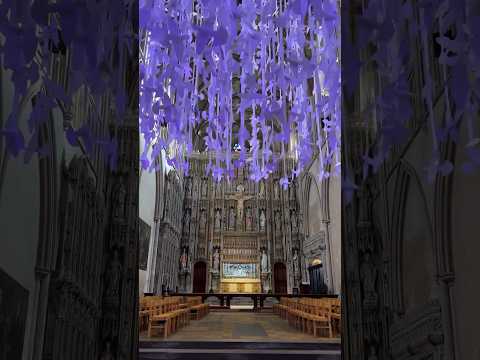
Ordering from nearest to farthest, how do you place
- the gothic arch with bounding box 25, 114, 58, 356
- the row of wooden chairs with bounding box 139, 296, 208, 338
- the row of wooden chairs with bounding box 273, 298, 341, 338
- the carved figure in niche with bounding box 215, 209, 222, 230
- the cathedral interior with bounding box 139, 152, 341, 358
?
the gothic arch with bounding box 25, 114, 58, 356
the row of wooden chairs with bounding box 139, 296, 208, 338
the row of wooden chairs with bounding box 273, 298, 341, 338
the cathedral interior with bounding box 139, 152, 341, 358
the carved figure in niche with bounding box 215, 209, 222, 230

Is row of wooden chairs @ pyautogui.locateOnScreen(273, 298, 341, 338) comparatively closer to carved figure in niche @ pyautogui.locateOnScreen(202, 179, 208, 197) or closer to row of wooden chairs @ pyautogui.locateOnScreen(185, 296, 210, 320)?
row of wooden chairs @ pyautogui.locateOnScreen(185, 296, 210, 320)

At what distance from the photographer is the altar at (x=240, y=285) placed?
1013 inches

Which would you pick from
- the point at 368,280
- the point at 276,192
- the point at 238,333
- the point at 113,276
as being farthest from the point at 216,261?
the point at 368,280

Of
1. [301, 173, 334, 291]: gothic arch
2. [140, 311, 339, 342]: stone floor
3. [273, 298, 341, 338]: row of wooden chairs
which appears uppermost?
[301, 173, 334, 291]: gothic arch

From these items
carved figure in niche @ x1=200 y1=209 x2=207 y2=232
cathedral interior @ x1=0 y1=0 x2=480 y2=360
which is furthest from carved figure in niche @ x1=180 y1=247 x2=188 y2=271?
cathedral interior @ x1=0 y1=0 x2=480 y2=360

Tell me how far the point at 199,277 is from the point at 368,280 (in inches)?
865

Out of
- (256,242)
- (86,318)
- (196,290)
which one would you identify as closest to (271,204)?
(256,242)

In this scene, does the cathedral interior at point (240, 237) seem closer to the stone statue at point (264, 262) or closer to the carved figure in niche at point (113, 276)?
the stone statue at point (264, 262)

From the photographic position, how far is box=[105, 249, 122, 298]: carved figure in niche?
4984 millimetres

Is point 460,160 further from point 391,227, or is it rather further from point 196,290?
point 196,290

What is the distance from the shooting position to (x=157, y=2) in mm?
4059

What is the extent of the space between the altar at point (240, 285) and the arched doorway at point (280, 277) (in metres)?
0.99

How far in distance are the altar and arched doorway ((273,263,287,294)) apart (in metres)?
0.99

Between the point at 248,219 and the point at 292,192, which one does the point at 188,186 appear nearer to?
the point at 248,219
